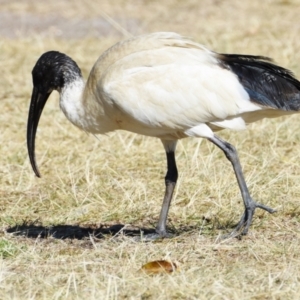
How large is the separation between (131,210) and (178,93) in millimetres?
1220

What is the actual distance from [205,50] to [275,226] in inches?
46.6

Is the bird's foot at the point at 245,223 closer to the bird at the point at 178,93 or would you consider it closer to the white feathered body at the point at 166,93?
the bird at the point at 178,93

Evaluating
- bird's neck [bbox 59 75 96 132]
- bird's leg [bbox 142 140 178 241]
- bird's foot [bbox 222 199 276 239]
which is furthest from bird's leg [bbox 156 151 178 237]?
bird's neck [bbox 59 75 96 132]

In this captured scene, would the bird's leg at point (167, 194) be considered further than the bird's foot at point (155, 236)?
Yes

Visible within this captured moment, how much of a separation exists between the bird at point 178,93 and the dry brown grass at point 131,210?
431 millimetres

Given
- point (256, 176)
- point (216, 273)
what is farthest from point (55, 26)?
point (216, 273)

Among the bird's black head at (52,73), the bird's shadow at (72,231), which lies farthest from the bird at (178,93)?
the bird's shadow at (72,231)

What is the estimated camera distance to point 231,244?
5566 mm

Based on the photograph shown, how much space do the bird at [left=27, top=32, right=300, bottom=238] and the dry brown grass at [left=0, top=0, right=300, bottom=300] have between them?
43 cm

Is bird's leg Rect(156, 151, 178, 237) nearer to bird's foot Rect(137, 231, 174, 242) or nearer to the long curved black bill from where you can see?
bird's foot Rect(137, 231, 174, 242)

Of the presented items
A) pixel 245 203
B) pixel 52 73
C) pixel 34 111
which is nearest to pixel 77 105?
pixel 52 73

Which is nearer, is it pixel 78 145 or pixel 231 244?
pixel 231 244

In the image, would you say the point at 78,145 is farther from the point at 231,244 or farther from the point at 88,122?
the point at 231,244

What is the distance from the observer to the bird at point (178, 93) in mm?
5531
